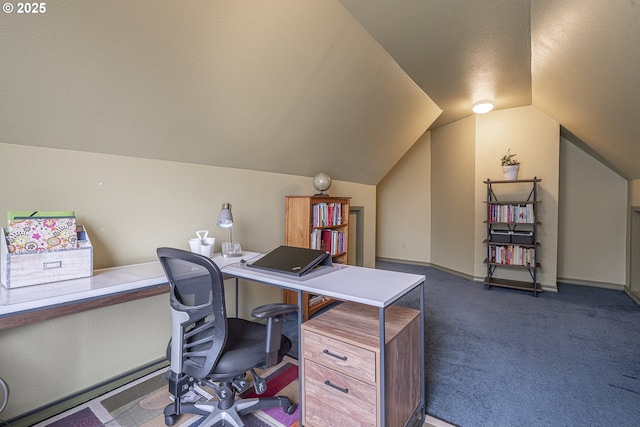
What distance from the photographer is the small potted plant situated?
4031 mm

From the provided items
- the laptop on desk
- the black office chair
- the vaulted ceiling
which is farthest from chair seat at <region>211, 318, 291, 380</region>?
the vaulted ceiling

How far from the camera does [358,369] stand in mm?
1276

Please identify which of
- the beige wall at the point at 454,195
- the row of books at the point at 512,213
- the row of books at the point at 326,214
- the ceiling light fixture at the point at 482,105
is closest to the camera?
the row of books at the point at 326,214

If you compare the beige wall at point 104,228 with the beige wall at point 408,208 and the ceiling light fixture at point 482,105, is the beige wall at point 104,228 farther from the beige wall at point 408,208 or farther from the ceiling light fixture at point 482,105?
the beige wall at point 408,208

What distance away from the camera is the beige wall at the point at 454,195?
466cm

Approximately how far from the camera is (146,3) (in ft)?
4.61

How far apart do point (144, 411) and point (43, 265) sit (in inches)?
39.4

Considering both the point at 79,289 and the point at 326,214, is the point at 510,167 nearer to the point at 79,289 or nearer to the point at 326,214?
the point at 326,214

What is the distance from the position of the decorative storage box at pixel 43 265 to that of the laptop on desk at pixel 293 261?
0.91m

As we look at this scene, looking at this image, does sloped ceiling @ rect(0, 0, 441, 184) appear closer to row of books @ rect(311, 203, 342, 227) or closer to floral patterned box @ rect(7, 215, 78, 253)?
floral patterned box @ rect(7, 215, 78, 253)

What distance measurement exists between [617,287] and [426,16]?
470 centimetres

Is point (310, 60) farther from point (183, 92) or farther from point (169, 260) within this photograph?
point (169, 260)

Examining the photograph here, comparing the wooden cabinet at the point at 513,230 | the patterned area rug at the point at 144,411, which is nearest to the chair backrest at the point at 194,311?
the patterned area rug at the point at 144,411

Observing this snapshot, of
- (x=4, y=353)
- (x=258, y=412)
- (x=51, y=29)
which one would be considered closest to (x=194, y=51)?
(x=51, y=29)
